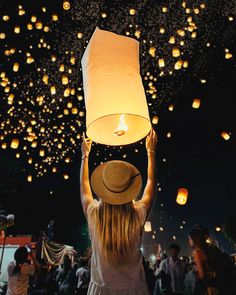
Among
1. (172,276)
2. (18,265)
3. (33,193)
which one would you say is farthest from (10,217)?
(33,193)

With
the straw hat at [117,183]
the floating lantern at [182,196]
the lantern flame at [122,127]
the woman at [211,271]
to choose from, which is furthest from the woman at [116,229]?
the floating lantern at [182,196]

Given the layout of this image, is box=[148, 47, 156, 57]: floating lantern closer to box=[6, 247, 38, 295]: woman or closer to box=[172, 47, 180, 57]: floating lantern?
box=[172, 47, 180, 57]: floating lantern

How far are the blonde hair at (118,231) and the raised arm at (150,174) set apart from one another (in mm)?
204

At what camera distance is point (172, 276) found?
24.6 feet

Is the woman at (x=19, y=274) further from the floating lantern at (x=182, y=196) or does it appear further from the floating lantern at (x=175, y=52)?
the floating lantern at (x=175, y=52)

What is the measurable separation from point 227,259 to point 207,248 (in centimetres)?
28

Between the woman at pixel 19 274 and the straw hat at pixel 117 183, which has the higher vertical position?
the straw hat at pixel 117 183

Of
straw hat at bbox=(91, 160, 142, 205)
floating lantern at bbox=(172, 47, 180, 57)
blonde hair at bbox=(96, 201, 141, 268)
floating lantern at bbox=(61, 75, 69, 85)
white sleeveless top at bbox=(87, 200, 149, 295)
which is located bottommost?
white sleeveless top at bbox=(87, 200, 149, 295)

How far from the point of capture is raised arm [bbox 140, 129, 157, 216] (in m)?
2.32

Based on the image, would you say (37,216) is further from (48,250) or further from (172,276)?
(172,276)

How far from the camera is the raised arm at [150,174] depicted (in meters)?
2.32

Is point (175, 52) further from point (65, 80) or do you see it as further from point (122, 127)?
point (122, 127)

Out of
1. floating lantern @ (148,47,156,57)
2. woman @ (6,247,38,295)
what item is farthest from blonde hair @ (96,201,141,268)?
floating lantern @ (148,47,156,57)

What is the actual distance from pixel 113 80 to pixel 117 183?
0.73 meters
